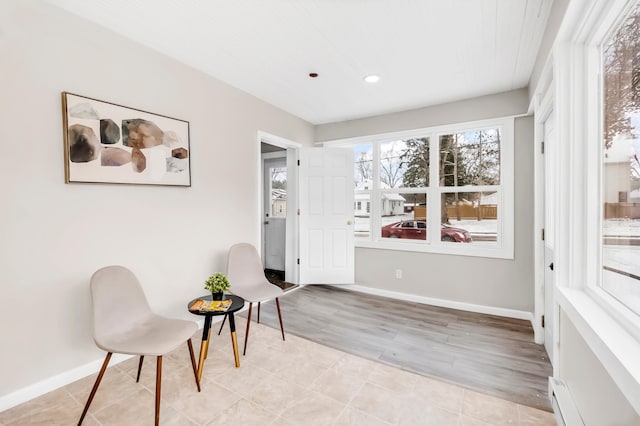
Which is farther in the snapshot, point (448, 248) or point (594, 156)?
point (448, 248)

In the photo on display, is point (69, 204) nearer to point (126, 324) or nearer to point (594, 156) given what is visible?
point (126, 324)

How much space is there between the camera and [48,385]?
178cm

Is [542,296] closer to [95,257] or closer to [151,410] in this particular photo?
[151,410]

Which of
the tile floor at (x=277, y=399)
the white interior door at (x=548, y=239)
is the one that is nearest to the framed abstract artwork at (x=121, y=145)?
the tile floor at (x=277, y=399)

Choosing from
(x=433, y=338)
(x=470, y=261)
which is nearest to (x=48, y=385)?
(x=433, y=338)

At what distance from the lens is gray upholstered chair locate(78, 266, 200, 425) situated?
1.56m

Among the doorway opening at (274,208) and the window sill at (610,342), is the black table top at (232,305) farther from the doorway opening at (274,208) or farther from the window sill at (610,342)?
the doorway opening at (274,208)

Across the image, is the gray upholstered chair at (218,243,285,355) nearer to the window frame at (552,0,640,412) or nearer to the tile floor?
the tile floor

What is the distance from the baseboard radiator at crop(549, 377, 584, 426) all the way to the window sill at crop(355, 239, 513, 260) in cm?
168

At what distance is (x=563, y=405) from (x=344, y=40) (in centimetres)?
258

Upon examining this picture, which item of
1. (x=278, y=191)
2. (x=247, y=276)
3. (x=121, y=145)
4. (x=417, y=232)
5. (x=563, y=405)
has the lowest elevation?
(x=563, y=405)

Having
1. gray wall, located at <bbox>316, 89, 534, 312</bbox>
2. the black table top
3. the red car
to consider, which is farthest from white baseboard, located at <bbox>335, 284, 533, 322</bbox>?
the black table top

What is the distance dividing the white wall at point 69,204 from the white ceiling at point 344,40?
224 mm

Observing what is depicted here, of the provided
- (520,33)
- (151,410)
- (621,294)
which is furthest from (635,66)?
(151,410)
